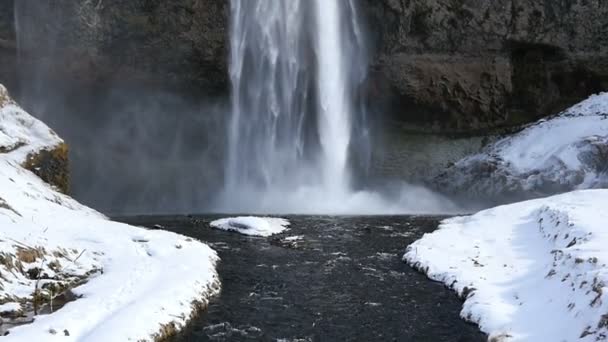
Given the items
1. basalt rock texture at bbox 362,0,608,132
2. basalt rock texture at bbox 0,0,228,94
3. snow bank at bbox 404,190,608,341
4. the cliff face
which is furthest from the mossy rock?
basalt rock texture at bbox 362,0,608,132

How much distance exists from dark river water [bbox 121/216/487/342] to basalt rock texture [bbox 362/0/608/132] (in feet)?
64.5

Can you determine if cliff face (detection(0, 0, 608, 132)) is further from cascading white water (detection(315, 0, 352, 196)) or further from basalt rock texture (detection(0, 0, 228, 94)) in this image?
cascading white water (detection(315, 0, 352, 196))

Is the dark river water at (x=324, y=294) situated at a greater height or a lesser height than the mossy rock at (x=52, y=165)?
lesser

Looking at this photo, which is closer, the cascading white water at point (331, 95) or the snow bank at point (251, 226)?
the snow bank at point (251, 226)

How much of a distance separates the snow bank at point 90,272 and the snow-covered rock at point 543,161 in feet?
75.3

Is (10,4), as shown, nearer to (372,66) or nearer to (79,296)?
(372,66)

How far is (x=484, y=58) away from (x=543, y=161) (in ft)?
31.6

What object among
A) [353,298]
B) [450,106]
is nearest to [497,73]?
[450,106]

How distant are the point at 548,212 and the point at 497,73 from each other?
949 inches

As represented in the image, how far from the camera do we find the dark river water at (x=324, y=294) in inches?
504

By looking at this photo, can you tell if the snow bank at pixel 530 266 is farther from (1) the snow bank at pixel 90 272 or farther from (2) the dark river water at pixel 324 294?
(1) the snow bank at pixel 90 272

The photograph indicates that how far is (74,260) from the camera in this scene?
48.4 feet

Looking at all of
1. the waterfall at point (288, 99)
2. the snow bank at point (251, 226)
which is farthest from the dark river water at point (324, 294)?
the waterfall at point (288, 99)

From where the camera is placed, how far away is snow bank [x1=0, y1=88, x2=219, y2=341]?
11.4 meters
